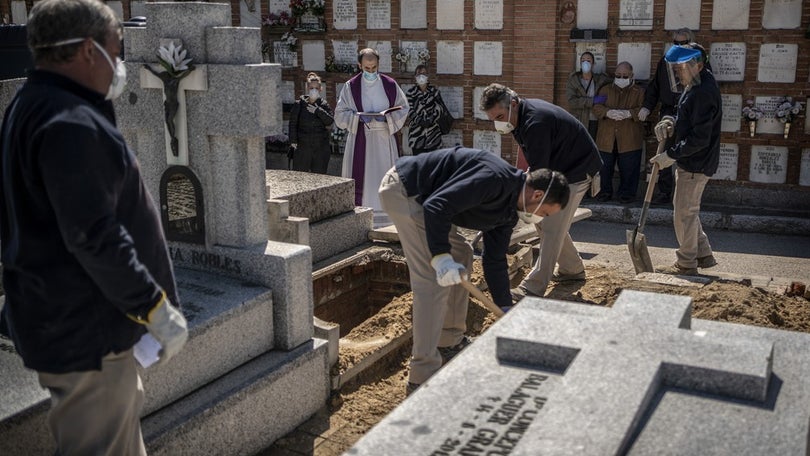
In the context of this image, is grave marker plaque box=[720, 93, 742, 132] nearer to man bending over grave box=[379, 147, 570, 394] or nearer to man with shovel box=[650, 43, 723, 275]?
man with shovel box=[650, 43, 723, 275]

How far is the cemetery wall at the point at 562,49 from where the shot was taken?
10.1 metres

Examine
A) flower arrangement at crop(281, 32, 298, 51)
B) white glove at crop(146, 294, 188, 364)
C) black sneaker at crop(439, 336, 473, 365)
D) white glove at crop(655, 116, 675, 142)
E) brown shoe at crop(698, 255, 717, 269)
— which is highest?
flower arrangement at crop(281, 32, 298, 51)

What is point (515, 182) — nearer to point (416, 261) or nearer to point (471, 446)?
point (416, 261)

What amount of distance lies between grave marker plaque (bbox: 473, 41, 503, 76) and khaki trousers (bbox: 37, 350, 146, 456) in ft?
28.6

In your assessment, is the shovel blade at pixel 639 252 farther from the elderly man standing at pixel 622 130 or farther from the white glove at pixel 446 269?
the white glove at pixel 446 269

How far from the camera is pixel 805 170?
1009 centimetres

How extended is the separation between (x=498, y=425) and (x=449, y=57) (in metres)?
9.09

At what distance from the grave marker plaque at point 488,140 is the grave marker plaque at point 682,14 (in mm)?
2445

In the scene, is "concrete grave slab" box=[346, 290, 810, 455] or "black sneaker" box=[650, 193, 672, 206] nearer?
"concrete grave slab" box=[346, 290, 810, 455]

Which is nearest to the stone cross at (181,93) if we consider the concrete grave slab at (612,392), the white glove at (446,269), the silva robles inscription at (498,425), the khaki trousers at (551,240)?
the white glove at (446,269)

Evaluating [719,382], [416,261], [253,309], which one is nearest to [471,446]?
[719,382]

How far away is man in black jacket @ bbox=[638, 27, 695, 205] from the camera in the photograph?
32.9 feet

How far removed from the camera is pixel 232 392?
4.61 m

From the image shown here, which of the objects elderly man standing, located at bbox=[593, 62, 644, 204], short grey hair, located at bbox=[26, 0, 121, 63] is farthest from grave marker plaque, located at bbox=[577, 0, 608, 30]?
short grey hair, located at bbox=[26, 0, 121, 63]
